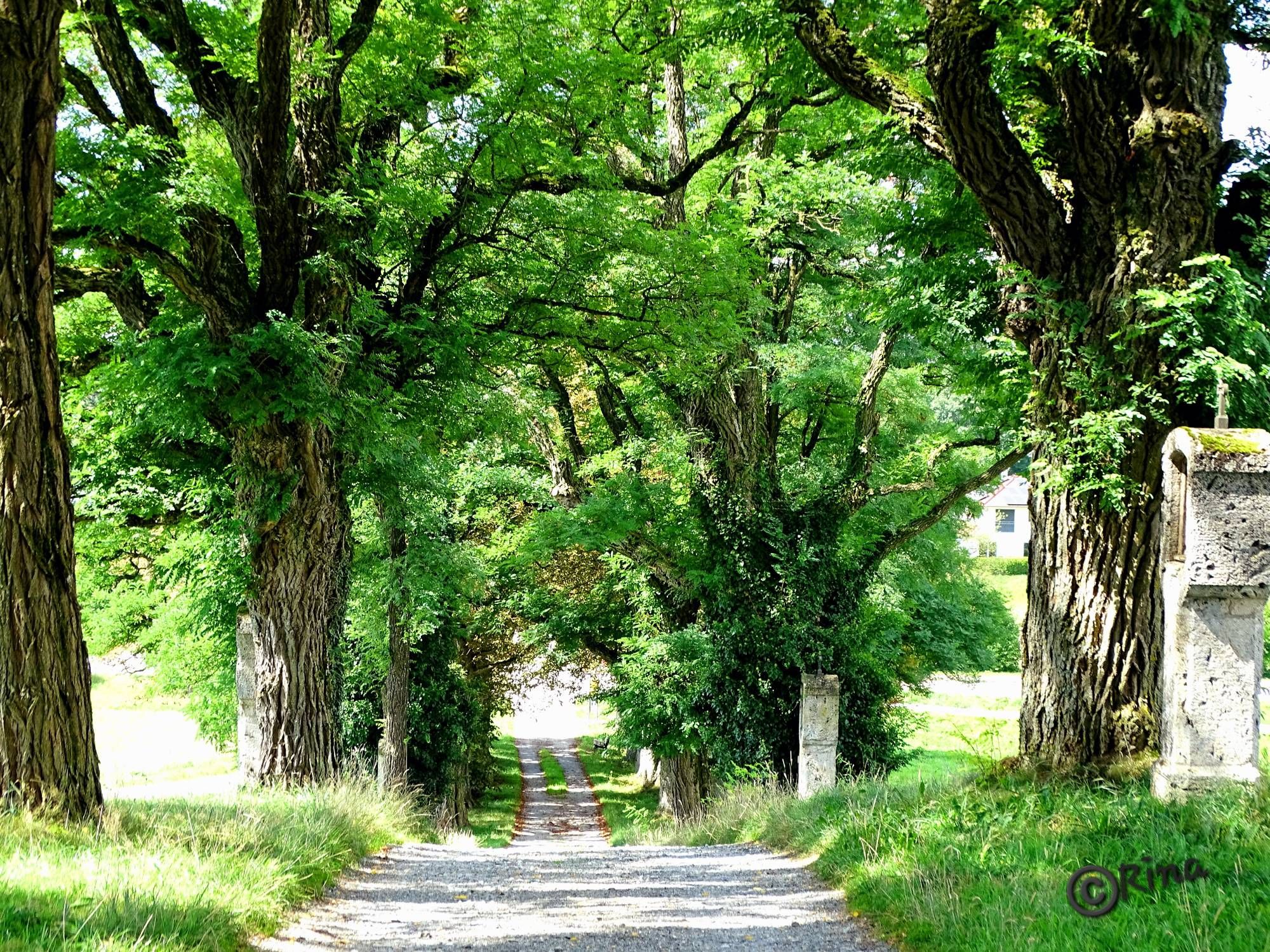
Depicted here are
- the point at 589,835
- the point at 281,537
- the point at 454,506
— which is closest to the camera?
the point at 281,537

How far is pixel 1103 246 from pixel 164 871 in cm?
716

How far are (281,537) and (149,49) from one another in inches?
224

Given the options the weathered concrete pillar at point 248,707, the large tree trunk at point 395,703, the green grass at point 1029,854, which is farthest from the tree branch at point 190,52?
the large tree trunk at point 395,703

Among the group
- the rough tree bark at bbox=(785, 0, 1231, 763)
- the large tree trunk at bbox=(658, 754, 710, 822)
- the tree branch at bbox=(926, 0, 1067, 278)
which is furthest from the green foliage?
the tree branch at bbox=(926, 0, 1067, 278)

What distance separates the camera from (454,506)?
67.0 feet

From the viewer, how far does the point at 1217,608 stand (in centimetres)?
630

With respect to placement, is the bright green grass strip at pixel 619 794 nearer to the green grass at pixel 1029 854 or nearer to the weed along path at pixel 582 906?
the weed along path at pixel 582 906

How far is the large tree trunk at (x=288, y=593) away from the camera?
1074 cm

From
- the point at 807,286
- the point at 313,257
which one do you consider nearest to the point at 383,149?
the point at 313,257

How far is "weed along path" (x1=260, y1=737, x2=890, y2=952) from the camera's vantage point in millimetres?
5840

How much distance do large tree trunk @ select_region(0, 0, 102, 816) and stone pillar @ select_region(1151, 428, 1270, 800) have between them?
6.39 m

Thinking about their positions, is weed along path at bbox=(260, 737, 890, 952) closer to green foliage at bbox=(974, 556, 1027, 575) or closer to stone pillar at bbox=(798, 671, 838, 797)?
stone pillar at bbox=(798, 671, 838, 797)

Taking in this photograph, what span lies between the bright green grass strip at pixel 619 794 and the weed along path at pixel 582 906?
7.97 m

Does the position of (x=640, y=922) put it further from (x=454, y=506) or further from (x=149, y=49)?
(x=454, y=506)
